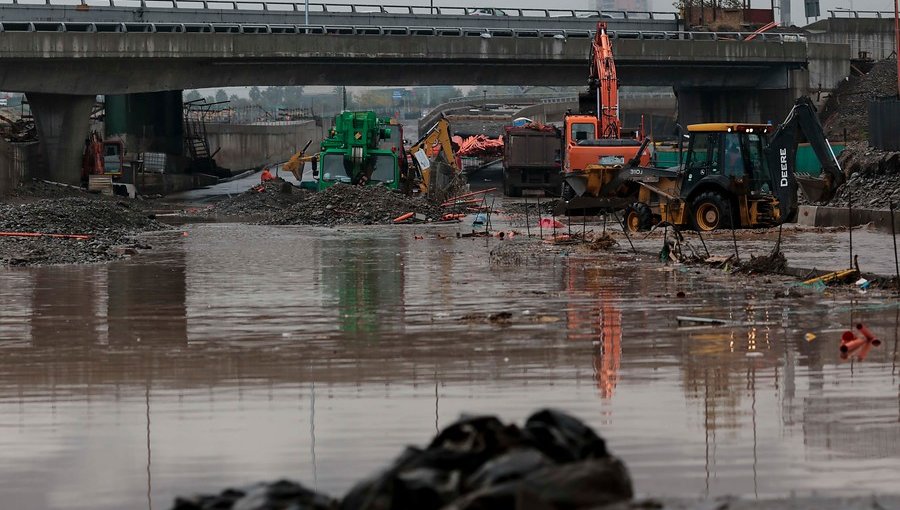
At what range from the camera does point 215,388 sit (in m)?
12.2

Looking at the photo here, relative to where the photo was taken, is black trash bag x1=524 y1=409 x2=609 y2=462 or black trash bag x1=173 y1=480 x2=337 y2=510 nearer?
black trash bag x1=173 y1=480 x2=337 y2=510

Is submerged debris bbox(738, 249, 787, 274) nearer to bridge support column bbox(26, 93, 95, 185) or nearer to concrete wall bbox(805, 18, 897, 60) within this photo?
bridge support column bbox(26, 93, 95, 185)

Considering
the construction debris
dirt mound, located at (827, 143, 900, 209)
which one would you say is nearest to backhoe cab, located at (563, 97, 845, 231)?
→ dirt mound, located at (827, 143, 900, 209)

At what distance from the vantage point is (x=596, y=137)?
A: 49.7 meters

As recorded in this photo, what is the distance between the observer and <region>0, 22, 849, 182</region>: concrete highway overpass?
208 ft

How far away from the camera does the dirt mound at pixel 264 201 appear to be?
169 ft

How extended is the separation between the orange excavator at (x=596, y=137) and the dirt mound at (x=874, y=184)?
5.57m

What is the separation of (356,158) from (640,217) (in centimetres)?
1801

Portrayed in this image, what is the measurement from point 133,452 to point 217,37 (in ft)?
191

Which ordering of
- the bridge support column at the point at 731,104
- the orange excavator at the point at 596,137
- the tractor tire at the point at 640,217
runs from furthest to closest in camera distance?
the bridge support column at the point at 731,104 → the orange excavator at the point at 596,137 → the tractor tire at the point at 640,217

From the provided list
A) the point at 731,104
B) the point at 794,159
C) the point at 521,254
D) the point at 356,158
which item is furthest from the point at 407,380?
the point at 731,104

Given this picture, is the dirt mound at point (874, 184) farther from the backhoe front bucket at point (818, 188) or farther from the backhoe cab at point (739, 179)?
the backhoe front bucket at point (818, 188)

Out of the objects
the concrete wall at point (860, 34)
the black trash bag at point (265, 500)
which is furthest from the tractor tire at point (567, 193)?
Answer: the concrete wall at point (860, 34)

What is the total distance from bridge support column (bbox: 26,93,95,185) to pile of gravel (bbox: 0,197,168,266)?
23.3 metres
